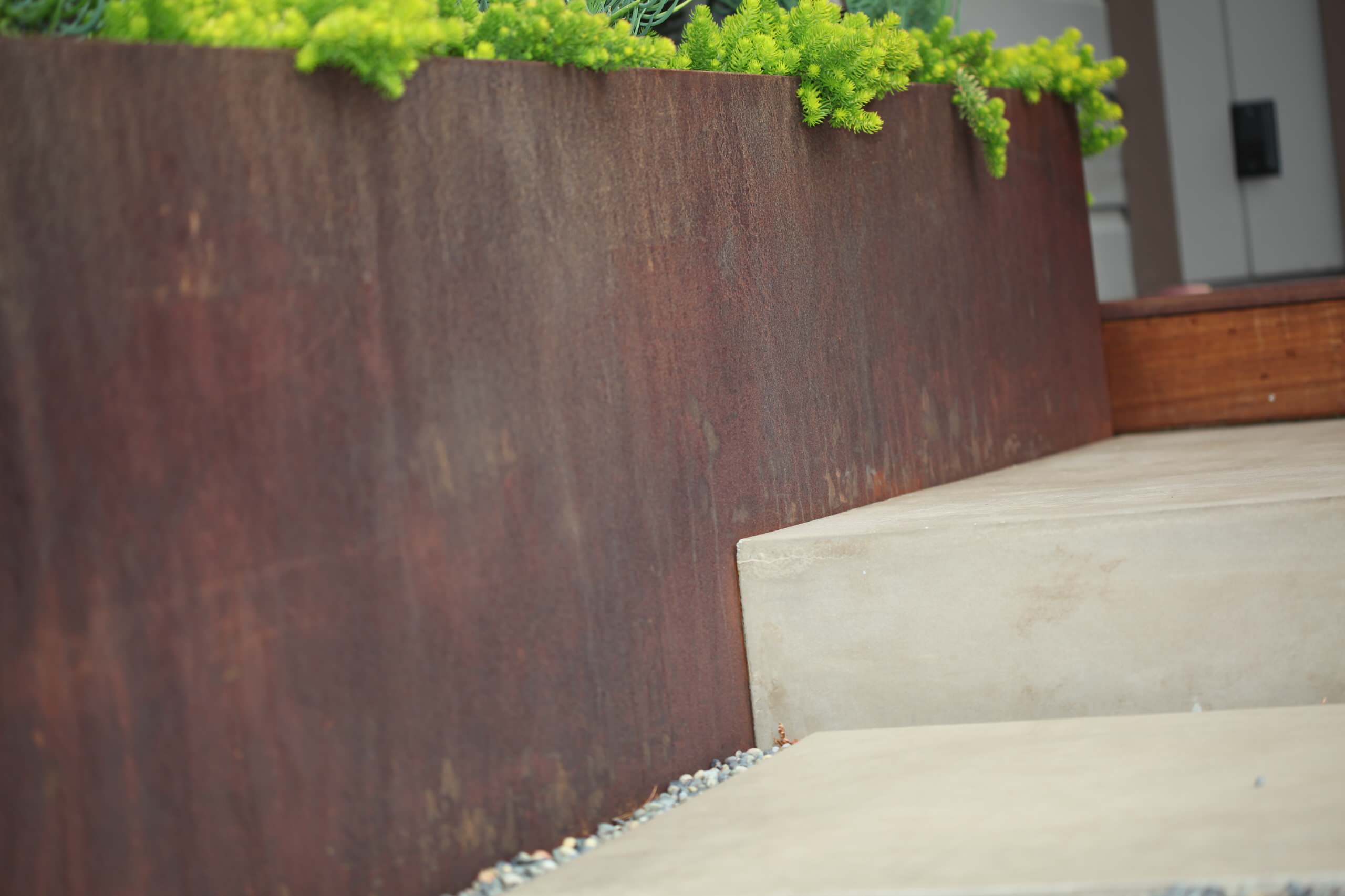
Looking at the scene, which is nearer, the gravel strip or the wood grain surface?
the gravel strip

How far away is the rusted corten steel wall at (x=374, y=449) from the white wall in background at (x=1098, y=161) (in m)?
2.50

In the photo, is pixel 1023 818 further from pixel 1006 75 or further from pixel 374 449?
pixel 1006 75

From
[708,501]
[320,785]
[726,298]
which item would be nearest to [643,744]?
[708,501]

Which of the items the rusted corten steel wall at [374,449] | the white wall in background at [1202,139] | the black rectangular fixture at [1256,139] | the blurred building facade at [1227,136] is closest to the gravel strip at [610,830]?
the rusted corten steel wall at [374,449]

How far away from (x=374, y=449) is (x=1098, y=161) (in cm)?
436

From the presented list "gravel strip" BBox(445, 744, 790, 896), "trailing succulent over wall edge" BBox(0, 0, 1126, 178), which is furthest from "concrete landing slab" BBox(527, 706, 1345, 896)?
"trailing succulent over wall edge" BBox(0, 0, 1126, 178)

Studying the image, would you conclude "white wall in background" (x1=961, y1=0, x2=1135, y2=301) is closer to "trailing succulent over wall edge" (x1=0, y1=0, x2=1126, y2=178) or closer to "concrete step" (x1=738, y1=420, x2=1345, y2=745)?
"trailing succulent over wall edge" (x1=0, y1=0, x2=1126, y2=178)

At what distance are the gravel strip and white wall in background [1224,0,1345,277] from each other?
5132 mm

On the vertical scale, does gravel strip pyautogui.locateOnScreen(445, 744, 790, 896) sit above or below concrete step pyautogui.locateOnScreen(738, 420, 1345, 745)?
below

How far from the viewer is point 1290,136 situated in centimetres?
593

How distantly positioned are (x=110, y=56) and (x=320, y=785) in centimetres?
73

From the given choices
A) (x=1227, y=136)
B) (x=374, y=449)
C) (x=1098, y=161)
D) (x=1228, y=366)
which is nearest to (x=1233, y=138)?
(x=1227, y=136)

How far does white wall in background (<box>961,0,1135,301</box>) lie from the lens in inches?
167

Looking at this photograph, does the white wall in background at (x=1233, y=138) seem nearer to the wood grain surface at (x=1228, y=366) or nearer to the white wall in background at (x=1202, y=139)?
the white wall in background at (x=1202, y=139)
